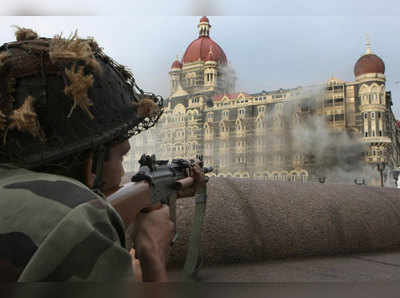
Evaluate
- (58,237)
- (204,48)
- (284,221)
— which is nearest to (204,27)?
(204,48)

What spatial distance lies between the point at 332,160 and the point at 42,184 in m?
20.3

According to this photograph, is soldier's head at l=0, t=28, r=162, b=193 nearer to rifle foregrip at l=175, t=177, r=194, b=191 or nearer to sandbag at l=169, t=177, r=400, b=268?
rifle foregrip at l=175, t=177, r=194, b=191

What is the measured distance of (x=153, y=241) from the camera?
51.4 inches

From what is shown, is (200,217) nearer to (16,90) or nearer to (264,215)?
(264,215)

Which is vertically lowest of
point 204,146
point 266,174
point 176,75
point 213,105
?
point 266,174

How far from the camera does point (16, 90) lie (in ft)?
3.38

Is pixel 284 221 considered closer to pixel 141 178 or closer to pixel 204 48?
pixel 141 178

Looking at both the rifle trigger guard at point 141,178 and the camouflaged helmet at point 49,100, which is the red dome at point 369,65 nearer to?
the rifle trigger guard at point 141,178

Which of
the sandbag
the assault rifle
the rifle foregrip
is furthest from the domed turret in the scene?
the rifle foregrip

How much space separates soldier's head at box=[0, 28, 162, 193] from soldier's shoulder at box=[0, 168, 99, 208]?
0.16 m

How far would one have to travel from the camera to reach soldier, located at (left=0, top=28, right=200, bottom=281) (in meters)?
0.71

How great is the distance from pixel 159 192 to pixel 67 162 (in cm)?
57

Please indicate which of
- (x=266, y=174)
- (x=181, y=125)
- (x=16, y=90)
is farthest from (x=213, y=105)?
(x=16, y=90)

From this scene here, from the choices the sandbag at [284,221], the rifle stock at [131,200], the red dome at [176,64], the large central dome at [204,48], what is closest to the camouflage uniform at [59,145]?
the rifle stock at [131,200]
